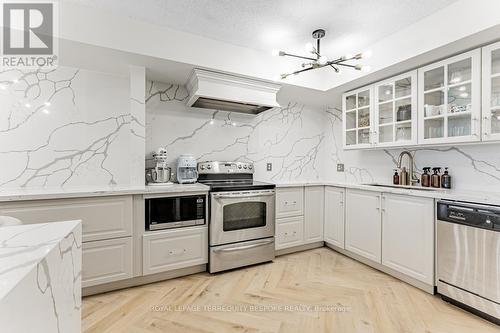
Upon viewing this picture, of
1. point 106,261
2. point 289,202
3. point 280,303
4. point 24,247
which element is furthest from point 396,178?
point 24,247

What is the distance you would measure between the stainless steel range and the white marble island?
1.68 m

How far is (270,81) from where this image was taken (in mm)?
2857

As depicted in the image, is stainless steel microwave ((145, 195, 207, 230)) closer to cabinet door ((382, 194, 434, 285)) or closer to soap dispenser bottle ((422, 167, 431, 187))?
cabinet door ((382, 194, 434, 285))

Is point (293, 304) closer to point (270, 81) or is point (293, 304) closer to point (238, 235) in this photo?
point (238, 235)

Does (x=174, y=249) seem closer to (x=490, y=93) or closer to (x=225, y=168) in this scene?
(x=225, y=168)

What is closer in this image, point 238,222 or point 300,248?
point 238,222

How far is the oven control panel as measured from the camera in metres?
3.08

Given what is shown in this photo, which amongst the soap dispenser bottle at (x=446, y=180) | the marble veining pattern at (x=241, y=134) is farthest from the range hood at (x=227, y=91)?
the soap dispenser bottle at (x=446, y=180)

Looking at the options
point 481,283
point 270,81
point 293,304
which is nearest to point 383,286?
point 481,283

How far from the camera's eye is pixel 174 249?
247 centimetres

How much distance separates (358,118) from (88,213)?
10.2 ft

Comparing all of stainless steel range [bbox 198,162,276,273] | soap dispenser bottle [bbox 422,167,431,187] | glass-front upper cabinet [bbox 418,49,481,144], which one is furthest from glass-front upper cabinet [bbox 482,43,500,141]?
stainless steel range [bbox 198,162,276,273]

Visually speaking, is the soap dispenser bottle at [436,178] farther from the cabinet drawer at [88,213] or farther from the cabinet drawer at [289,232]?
the cabinet drawer at [88,213]

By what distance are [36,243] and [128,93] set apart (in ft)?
8.10
